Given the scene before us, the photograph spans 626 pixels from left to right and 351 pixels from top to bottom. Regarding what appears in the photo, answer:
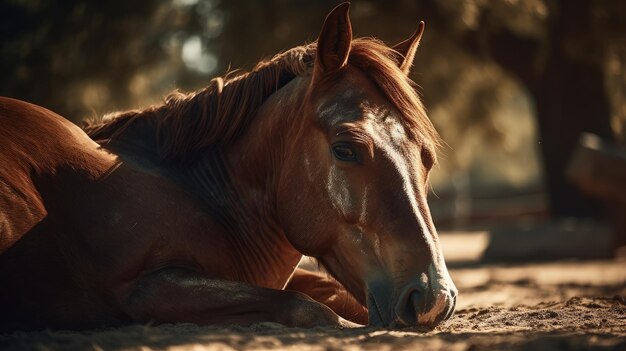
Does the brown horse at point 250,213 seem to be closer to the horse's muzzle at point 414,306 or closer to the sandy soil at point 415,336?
the horse's muzzle at point 414,306

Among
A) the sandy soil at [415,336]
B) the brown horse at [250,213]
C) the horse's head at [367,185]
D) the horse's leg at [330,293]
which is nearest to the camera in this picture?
the sandy soil at [415,336]

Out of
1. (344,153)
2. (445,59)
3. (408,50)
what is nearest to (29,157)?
(344,153)

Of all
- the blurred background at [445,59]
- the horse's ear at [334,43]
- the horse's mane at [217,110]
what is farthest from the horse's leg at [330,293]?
the blurred background at [445,59]

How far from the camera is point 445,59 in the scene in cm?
1495

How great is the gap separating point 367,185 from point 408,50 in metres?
1.16

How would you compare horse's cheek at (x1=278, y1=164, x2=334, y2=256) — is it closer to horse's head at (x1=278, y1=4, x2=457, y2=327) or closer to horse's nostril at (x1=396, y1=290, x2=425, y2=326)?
horse's head at (x1=278, y1=4, x2=457, y2=327)

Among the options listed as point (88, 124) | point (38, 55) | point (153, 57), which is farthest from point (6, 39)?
point (88, 124)

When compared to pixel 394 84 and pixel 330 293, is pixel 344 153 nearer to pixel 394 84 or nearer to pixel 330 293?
pixel 394 84

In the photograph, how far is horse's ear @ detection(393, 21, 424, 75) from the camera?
401 cm

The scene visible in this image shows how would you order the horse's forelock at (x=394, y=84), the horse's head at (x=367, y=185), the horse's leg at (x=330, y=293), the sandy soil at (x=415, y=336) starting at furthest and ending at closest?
the horse's leg at (x=330, y=293) < the horse's forelock at (x=394, y=84) < the horse's head at (x=367, y=185) < the sandy soil at (x=415, y=336)

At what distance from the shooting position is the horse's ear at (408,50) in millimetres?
4012

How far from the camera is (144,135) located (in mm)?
4156

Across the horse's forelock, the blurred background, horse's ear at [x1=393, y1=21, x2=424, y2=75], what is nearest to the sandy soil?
the horse's forelock

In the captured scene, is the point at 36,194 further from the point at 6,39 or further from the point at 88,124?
the point at 6,39
